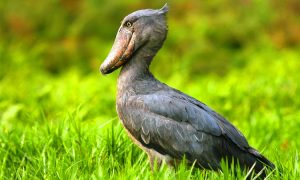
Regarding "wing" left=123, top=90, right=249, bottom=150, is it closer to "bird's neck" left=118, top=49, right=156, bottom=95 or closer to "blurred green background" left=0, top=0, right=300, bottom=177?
"bird's neck" left=118, top=49, right=156, bottom=95

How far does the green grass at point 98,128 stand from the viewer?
4.60 metres

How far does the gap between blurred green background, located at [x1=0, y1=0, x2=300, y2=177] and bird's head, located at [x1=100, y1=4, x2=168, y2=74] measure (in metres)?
3.21

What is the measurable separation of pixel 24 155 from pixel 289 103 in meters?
3.77

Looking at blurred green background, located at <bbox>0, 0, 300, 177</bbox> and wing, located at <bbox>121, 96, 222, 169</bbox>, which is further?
blurred green background, located at <bbox>0, 0, 300, 177</bbox>

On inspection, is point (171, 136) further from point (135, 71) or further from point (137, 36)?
point (137, 36)

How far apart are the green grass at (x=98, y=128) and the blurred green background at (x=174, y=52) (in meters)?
0.03

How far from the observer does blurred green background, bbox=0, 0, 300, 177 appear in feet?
27.4

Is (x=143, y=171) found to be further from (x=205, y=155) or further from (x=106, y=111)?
(x=106, y=111)

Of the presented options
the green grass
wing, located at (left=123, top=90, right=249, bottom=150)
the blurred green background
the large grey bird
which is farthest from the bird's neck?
the blurred green background

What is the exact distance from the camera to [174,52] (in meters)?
13.2

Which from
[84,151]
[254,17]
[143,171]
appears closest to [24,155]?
[84,151]

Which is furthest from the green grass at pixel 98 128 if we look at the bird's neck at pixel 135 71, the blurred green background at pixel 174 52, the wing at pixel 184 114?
the bird's neck at pixel 135 71

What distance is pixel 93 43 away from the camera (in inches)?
527

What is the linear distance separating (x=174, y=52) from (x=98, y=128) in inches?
309
